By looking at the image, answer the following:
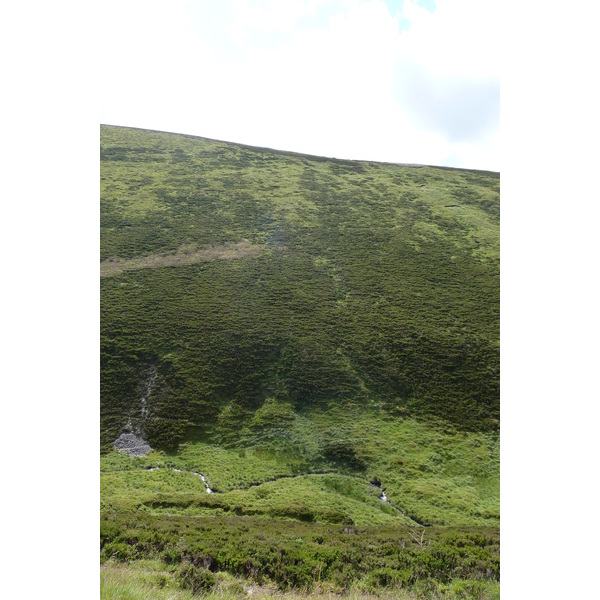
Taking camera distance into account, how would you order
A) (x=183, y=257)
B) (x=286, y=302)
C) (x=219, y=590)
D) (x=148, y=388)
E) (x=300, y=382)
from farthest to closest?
(x=183, y=257), (x=286, y=302), (x=300, y=382), (x=148, y=388), (x=219, y=590)

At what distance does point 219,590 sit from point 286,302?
44236 mm

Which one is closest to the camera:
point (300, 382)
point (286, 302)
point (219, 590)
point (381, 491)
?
point (219, 590)

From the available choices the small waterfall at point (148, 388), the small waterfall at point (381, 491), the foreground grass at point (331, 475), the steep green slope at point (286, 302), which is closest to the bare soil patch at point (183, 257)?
the steep green slope at point (286, 302)

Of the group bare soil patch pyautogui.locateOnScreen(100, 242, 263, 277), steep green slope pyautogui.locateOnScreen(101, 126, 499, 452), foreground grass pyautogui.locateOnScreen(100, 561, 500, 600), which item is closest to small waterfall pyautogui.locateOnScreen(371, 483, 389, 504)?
steep green slope pyautogui.locateOnScreen(101, 126, 499, 452)

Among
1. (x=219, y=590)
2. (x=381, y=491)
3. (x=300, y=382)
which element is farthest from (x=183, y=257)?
(x=219, y=590)

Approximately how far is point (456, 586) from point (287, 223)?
66093 millimetres

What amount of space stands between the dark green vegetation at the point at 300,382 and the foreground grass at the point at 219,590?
1.29 metres

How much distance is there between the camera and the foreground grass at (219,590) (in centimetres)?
683

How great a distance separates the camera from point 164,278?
57500 mm

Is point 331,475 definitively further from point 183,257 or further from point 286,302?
point 183,257

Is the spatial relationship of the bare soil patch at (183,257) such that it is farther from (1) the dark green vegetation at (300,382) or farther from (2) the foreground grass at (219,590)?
(2) the foreground grass at (219,590)

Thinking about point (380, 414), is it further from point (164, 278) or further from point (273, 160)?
point (273, 160)

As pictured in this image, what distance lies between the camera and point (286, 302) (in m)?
53.8

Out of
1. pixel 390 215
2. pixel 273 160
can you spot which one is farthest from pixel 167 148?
pixel 390 215
